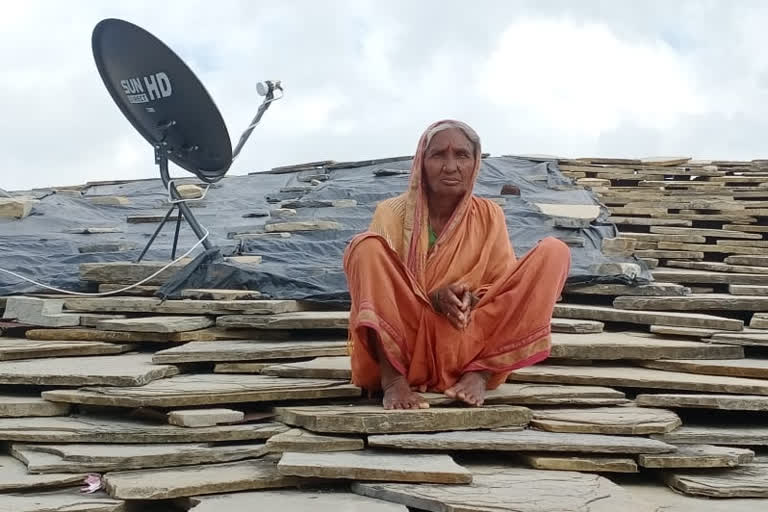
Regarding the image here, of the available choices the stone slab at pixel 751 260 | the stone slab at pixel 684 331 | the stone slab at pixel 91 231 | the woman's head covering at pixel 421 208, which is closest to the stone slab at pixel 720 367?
the stone slab at pixel 684 331

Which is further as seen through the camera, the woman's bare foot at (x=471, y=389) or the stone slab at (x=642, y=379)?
the stone slab at (x=642, y=379)

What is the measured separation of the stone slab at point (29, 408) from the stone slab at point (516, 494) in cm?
133

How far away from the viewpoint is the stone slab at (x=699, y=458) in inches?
122

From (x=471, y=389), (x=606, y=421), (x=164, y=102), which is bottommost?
(x=606, y=421)

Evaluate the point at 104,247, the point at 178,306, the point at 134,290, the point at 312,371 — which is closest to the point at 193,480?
the point at 312,371

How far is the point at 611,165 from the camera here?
953cm

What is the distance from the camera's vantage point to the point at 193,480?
9.58 feet

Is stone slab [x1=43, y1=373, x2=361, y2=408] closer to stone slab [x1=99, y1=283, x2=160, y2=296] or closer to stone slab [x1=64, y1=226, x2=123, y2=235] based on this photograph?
stone slab [x1=99, y1=283, x2=160, y2=296]

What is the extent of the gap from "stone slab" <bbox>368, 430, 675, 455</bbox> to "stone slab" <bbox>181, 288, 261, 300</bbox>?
174 centimetres

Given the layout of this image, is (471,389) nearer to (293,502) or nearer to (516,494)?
(516,494)

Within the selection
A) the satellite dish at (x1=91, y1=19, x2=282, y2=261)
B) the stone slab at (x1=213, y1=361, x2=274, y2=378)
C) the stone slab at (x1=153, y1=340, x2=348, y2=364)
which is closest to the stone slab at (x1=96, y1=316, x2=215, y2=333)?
the stone slab at (x1=153, y1=340, x2=348, y2=364)

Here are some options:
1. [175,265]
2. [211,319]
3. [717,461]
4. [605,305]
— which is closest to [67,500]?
[211,319]

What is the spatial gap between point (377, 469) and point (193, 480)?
22.6 inches

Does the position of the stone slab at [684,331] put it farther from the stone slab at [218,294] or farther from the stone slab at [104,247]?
the stone slab at [104,247]
